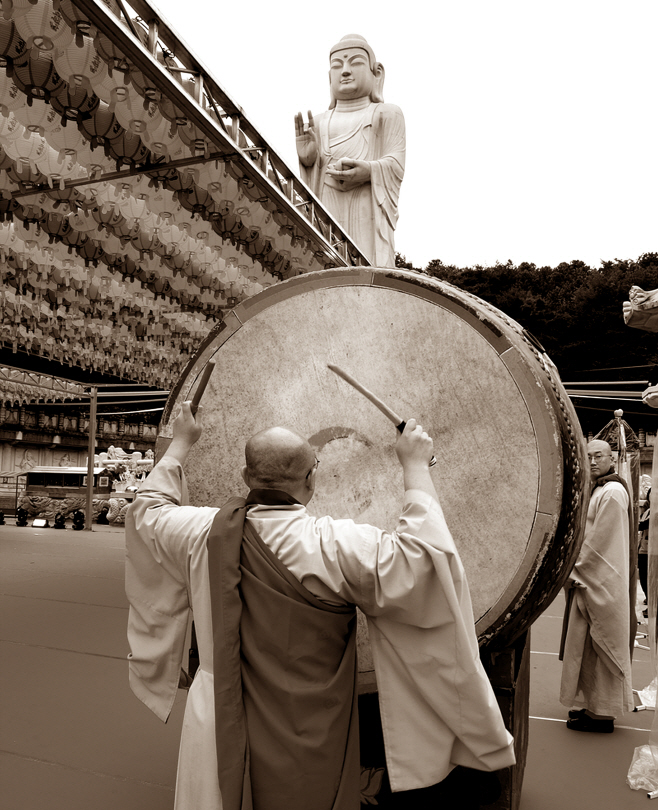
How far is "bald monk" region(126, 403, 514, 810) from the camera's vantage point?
1.12 meters

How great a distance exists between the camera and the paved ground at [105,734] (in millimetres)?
2160

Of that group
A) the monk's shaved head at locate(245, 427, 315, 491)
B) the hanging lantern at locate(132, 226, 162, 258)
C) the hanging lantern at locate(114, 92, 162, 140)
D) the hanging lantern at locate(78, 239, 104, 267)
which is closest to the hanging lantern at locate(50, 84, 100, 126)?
the hanging lantern at locate(114, 92, 162, 140)

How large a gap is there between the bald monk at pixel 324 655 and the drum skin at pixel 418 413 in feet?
0.69

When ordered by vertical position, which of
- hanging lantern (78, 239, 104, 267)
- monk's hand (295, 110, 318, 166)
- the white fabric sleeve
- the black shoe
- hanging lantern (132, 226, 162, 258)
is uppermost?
monk's hand (295, 110, 318, 166)

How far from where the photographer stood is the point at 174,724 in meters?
2.72

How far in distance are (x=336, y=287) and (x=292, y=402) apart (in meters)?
0.29

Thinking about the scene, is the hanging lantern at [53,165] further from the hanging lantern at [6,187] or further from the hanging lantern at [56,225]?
the hanging lantern at [56,225]

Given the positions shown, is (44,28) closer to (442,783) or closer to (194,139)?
(194,139)

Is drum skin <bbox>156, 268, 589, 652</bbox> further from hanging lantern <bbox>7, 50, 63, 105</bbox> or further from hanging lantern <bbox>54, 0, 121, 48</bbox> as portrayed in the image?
hanging lantern <bbox>7, 50, 63, 105</bbox>

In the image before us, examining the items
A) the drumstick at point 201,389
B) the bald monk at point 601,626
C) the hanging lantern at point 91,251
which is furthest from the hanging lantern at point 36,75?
the bald monk at point 601,626

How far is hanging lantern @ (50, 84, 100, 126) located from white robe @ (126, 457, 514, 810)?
9.40 ft

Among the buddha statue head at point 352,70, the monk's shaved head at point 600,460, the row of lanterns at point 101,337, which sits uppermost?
the buddha statue head at point 352,70

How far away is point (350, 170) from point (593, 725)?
5.06 m

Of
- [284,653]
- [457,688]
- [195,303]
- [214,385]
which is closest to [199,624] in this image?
[284,653]
